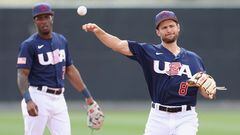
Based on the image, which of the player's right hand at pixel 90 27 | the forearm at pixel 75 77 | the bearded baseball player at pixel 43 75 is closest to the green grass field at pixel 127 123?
the forearm at pixel 75 77

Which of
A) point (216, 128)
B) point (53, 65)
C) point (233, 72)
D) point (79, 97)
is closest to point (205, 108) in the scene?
point (233, 72)

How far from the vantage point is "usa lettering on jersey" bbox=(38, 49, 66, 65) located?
29.3 ft

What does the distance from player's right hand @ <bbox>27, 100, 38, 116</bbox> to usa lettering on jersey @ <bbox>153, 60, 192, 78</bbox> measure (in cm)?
141

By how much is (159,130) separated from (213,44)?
42.3ft

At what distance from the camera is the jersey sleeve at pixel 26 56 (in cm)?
877

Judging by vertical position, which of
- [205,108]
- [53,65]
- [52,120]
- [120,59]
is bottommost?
[205,108]

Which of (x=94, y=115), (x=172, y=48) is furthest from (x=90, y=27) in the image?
(x=94, y=115)

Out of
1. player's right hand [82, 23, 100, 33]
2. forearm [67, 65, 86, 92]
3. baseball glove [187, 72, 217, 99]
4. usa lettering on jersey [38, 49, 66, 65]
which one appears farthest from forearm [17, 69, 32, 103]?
baseball glove [187, 72, 217, 99]

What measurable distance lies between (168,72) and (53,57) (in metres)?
1.56

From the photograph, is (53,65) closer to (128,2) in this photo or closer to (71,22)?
(71,22)

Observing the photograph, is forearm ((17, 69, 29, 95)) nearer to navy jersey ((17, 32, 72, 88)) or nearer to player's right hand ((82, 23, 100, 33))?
navy jersey ((17, 32, 72, 88))

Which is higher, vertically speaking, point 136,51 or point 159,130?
point 136,51

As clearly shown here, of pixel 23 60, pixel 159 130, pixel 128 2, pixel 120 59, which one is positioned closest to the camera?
pixel 159 130

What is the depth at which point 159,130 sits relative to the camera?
25.8 ft
